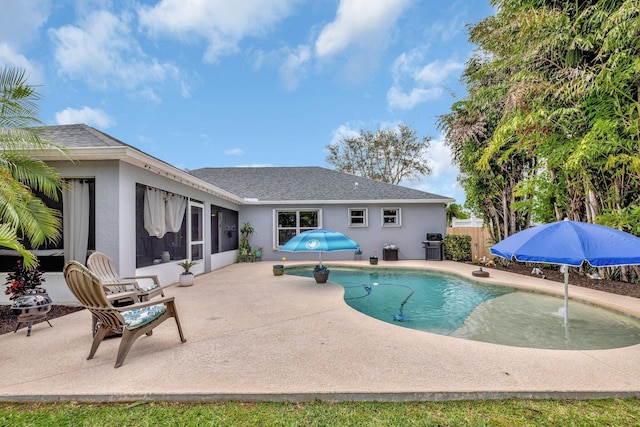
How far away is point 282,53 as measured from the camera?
1361cm

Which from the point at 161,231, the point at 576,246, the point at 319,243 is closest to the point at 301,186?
the point at 319,243

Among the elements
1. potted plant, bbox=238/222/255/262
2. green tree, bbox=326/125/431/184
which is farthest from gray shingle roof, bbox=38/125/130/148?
green tree, bbox=326/125/431/184

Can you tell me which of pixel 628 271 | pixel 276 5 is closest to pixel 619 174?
pixel 628 271

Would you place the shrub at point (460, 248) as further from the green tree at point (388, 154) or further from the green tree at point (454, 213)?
the green tree at point (388, 154)

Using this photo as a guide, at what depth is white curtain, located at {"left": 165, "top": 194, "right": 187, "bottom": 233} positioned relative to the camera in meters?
7.64

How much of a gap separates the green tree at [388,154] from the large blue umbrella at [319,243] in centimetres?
1786

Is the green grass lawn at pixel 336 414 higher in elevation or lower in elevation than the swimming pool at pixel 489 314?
higher

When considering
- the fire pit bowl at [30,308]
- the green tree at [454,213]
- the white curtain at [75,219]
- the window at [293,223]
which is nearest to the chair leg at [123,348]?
the fire pit bowl at [30,308]

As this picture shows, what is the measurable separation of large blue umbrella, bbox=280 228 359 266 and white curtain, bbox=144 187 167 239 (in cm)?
317

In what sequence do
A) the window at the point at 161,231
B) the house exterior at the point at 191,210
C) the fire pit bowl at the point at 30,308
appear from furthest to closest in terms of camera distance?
the window at the point at 161,231, the house exterior at the point at 191,210, the fire pit bowl at the point at 30,308

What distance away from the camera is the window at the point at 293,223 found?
1396cm

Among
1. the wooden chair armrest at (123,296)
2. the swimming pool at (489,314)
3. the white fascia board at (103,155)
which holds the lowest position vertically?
the swimming pool at (489,314)

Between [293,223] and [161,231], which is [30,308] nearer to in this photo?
[161,231]

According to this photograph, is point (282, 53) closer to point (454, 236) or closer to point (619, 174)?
point (454, 236)
